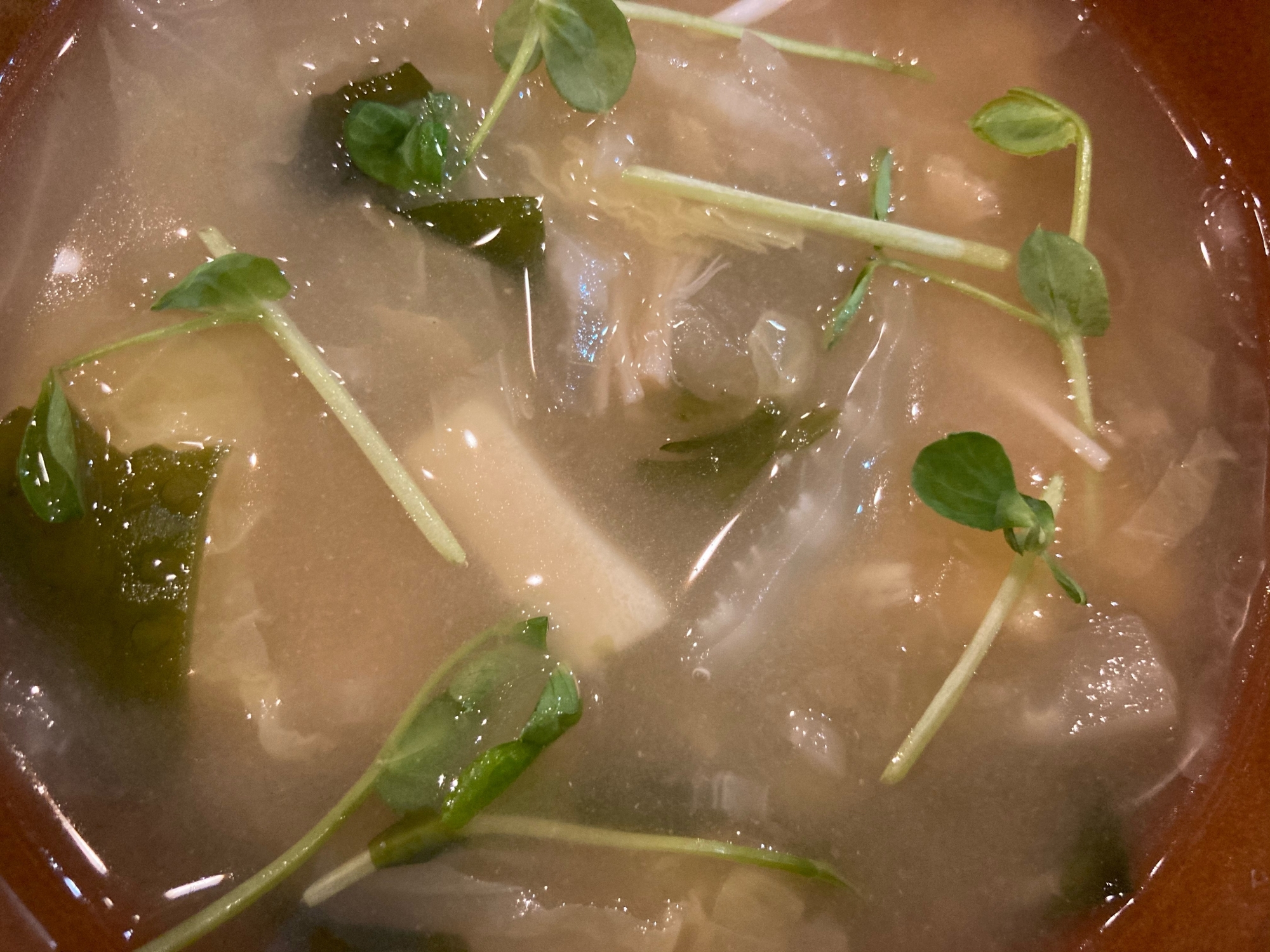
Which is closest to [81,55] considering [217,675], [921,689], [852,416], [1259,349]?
[217,675]

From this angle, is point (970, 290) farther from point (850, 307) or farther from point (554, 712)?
point (554, 712)

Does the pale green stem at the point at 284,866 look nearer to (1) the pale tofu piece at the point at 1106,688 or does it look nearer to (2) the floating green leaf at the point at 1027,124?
(1) the pale tofu piece at the point at 1106,688

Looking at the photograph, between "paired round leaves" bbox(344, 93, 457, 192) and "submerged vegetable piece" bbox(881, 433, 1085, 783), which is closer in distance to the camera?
"submerged vegetable piece" bbox(881, 433, 1085, 783)

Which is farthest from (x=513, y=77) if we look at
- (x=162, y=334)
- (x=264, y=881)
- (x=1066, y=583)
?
(x=264, y=881)

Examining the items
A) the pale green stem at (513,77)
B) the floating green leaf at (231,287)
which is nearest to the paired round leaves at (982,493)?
the pale green stem at (513,77)

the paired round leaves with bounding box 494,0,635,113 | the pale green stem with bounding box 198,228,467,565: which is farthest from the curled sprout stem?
the pale green stem with bounding box 198,228,467,565

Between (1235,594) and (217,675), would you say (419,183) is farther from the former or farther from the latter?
(1235,594)

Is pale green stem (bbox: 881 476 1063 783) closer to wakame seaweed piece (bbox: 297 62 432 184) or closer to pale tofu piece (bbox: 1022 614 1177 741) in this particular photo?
pale tofu piece (bbox: 1022 614 1177 741)
